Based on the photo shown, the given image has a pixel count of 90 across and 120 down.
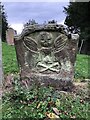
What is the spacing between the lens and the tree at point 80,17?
2419 cm

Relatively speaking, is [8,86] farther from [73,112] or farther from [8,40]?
[8,40]

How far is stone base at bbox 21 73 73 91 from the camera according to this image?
734 centimetres

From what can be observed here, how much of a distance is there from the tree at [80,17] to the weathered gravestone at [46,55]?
652 inches

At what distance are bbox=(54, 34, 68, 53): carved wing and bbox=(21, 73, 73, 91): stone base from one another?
551 millimetres

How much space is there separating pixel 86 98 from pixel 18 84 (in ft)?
4.37

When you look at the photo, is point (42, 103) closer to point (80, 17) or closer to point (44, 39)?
point (44, 39)

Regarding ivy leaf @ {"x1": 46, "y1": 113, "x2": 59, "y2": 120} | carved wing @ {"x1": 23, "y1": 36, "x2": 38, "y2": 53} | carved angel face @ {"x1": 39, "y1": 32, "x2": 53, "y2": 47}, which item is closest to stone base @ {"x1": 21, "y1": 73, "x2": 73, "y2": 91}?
carved wing @ {"x1": 23, "y1": 36, "x2": 38, "y2": 53}

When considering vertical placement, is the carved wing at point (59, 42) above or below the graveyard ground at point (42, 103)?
above

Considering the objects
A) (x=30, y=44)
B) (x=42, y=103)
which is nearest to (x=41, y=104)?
(x=42, y=103)

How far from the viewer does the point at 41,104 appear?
20.7 feet

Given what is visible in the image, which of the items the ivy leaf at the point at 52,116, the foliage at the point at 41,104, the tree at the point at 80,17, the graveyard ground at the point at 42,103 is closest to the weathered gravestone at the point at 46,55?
the graveyard ground at the point at 42,103

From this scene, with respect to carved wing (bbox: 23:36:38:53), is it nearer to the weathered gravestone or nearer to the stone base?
the weathered gravestone

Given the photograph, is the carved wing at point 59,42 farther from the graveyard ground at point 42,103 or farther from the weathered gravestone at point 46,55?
the graveyard ground at point 42,103

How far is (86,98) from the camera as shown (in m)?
6.94
